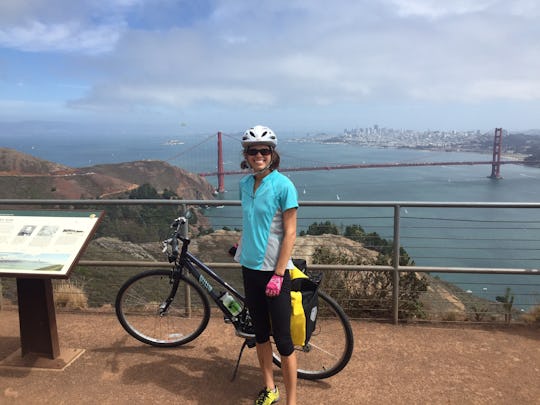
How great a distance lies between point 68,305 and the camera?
14.9 feet

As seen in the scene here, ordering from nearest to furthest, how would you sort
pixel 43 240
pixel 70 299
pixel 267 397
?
1. pixel 267 397
2. pixel 43 240
3. pixel 70 299

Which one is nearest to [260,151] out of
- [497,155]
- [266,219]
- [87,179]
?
[266,219]

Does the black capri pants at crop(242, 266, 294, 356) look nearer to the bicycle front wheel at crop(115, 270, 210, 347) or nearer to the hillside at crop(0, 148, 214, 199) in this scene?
the bicycle front wheel at crop(115, 270, 210, 347)

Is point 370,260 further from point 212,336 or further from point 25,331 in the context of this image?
point 25,331

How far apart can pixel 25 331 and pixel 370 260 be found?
343cm

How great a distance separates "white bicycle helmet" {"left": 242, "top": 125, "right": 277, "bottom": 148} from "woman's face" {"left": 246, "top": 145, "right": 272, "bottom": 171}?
0.03m

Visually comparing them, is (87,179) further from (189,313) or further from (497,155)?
(497,155)

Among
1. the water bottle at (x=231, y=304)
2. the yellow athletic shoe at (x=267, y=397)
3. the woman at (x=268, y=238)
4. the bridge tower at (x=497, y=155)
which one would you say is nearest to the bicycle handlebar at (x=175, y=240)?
the water bottle at (x=231, y=304)

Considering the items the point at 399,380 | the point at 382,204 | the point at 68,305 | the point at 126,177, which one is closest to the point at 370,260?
the point at 382,204

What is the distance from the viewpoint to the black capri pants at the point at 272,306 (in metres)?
2.47

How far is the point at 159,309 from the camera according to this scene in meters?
3.49

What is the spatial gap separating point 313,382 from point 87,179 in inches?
1592

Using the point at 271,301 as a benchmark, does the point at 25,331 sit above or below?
below

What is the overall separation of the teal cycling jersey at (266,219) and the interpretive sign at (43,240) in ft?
4.24
